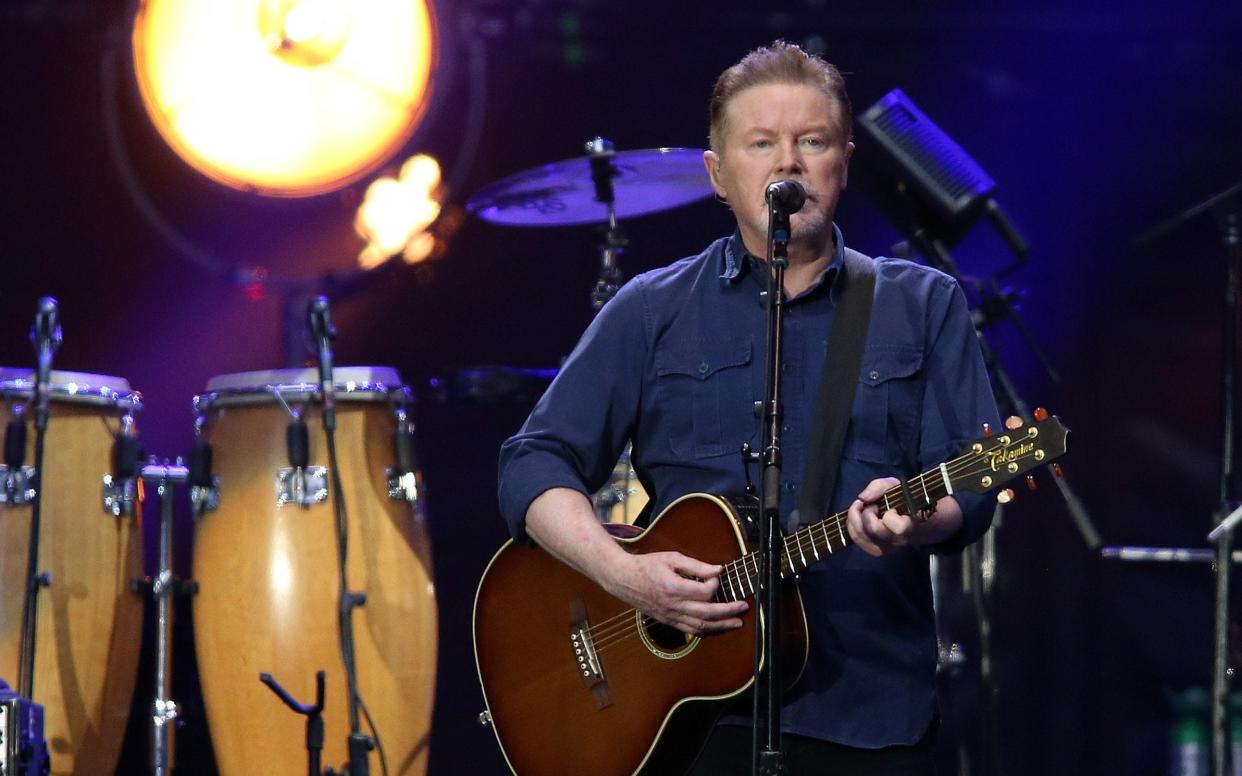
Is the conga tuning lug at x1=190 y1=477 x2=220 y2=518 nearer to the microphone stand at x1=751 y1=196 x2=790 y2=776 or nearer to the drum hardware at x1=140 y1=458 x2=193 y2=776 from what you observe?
the drum hardware at x1=140 y1=458 x2=193 y2=776

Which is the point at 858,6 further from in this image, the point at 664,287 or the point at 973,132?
the point at 664,287

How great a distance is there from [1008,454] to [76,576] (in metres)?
3.11

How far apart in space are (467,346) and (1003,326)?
2.11 m

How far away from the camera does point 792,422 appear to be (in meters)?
3.12

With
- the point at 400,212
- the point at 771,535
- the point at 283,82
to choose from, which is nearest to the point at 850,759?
the point at 771,535

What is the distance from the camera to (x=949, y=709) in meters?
5.89

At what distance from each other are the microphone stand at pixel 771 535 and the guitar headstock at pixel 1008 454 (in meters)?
0.33

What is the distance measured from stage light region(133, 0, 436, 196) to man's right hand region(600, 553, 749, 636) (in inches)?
114

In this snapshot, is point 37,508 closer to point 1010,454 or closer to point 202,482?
point 202,482

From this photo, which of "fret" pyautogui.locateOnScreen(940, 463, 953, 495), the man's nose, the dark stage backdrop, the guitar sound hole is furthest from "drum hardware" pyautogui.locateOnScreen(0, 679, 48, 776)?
"fret" pyautogui.locateOnScreen(940, 463, 953, 495)

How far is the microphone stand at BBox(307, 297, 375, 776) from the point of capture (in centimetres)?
441

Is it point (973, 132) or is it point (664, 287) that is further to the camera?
point (973, 132)

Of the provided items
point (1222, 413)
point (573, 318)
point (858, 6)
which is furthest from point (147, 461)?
point (1222, 413)

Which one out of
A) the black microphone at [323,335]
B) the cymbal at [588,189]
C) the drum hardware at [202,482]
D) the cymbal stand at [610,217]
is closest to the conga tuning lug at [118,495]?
the drum hardware at [202,482]
